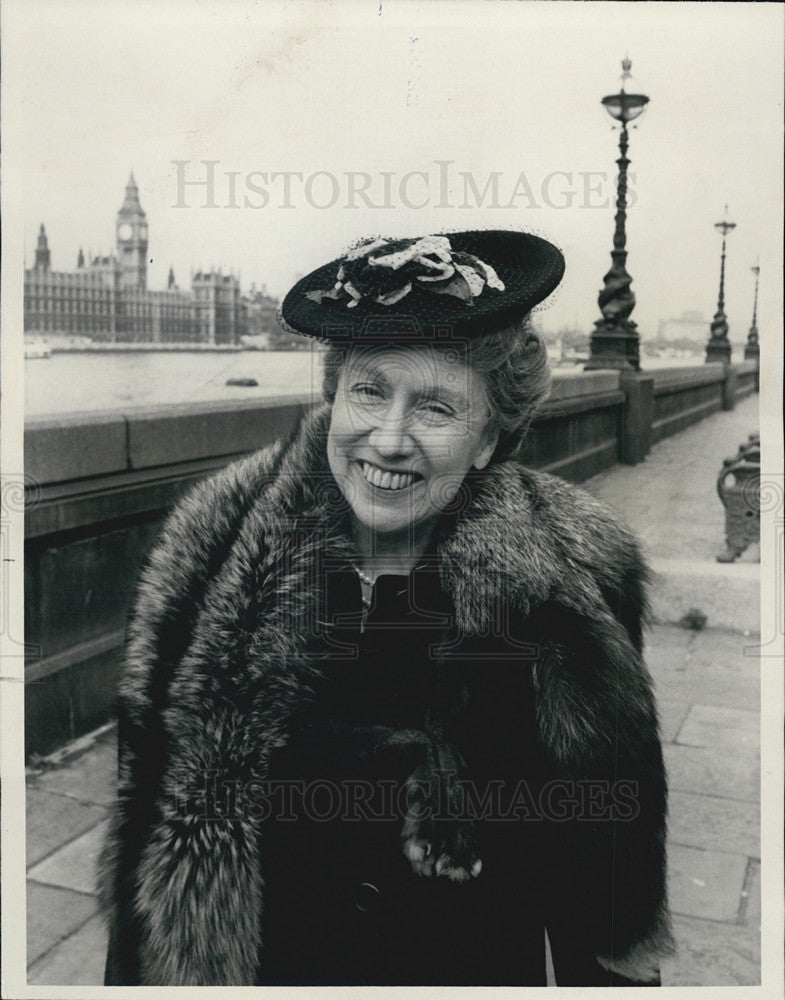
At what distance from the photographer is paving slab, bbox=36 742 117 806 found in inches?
143

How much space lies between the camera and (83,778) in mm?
3684

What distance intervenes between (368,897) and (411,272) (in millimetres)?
1475

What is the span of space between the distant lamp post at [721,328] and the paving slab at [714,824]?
1.51 m

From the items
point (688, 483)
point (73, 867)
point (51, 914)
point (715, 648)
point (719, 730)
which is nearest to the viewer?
point (51, 914)

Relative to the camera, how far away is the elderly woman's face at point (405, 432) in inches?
86.7

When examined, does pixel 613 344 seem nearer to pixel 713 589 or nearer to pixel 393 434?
pixel 393 434

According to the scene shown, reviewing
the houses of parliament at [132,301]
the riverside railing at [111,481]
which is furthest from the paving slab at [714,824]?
the houses of parliament at [132,301]

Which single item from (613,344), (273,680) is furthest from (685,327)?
(273,680)

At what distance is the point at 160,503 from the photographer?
3604 mm

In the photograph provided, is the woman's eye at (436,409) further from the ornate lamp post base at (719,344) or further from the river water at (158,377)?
the ornate lamp post base at (719,344)

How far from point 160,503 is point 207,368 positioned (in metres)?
Result: 0.77

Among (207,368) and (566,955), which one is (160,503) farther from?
(566,955)

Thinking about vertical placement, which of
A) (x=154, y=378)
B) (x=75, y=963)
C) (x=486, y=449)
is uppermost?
(x=154, y=378)

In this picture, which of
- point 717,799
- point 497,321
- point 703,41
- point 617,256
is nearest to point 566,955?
point 717,799
